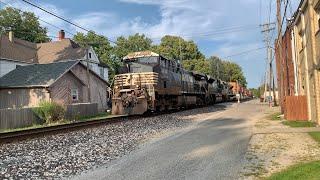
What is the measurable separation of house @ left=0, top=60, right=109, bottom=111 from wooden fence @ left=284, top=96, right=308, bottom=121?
15481 mm

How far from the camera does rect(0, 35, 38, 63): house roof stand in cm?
4872

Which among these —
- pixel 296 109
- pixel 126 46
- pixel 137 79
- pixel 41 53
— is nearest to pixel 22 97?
pixel 137 79

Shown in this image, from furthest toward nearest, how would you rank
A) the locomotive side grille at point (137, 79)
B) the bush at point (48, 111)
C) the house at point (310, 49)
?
the bush at point (48, 111) < the locomotive side grille at point (137, 79) < the house at point (310, 49)

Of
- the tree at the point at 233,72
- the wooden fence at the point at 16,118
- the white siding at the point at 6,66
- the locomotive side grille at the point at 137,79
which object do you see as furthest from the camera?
the tree at the point at 233,72

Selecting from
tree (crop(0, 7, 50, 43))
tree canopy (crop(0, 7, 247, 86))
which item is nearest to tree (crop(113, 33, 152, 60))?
tree canopy (crop(0, 7, 247, 86))

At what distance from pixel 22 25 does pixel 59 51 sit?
24.7m

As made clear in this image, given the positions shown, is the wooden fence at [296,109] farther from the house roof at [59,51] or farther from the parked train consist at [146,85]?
the house roof at [59,51]

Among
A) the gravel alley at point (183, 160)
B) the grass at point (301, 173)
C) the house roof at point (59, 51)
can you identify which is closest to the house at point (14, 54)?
the house roof at point (59, 51)

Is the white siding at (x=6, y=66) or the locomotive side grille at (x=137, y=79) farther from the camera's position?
the white siding at (x=6, y=66)

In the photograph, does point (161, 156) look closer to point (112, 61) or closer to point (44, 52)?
point (44, 52)

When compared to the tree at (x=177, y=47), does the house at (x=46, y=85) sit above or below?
below

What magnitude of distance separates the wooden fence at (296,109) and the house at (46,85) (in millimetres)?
15481

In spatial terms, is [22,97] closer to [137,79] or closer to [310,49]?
[137,79]

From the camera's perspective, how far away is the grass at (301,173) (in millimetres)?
8712
